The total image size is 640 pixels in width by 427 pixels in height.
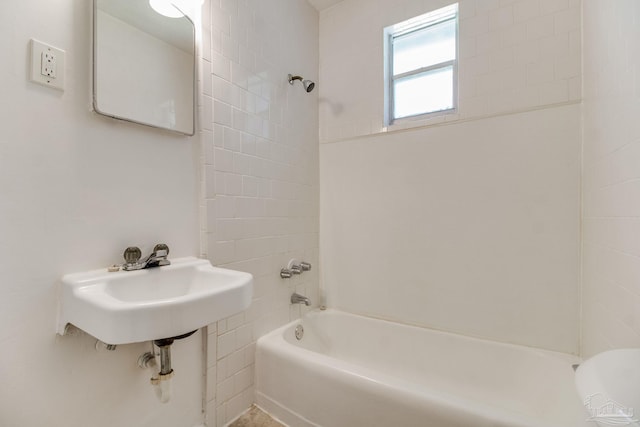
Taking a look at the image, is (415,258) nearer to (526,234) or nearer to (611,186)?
(526,234)

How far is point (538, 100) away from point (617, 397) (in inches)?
59.2

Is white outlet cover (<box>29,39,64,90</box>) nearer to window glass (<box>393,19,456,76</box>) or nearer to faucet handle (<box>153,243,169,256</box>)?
faucet handle (<box>153,243,169,256</box>)

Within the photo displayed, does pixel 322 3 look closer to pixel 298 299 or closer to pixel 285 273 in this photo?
pixel 285 273

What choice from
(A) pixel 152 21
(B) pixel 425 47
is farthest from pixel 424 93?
(A) pixel 152 21

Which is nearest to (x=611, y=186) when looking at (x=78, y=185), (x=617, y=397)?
(x=617, y=397)

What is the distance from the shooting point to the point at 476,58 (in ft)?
5.45

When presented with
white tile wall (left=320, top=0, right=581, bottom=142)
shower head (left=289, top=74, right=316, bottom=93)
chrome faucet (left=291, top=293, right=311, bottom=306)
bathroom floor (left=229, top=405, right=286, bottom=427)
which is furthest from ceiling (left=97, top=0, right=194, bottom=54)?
bathroom floor (left=229, top=405, right=286, bottom=427)

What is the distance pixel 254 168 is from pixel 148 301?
995mm

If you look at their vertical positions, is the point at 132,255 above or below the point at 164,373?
above

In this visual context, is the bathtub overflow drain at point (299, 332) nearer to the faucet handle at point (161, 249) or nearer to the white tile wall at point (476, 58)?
the faucet handle at point (161, 249)

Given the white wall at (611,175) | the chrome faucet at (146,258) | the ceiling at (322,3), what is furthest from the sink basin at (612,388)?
the ceiling at (322,3)

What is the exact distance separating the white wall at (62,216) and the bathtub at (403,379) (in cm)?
58

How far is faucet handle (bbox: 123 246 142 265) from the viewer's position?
106 centimetres

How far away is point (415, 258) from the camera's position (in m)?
1.84
